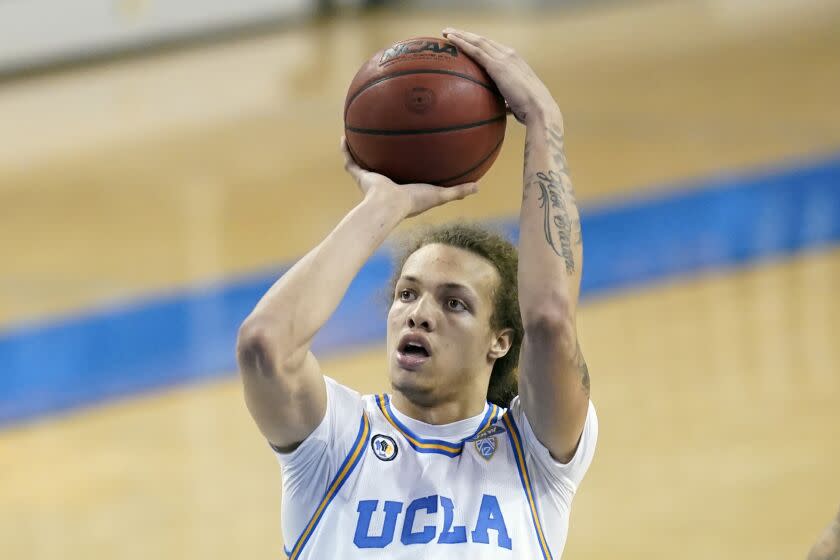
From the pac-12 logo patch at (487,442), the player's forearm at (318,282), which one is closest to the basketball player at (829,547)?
the pac-12 logo patch at (487,442)

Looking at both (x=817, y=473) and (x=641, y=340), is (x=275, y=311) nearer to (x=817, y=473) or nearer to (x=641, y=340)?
(x=817, y=473)

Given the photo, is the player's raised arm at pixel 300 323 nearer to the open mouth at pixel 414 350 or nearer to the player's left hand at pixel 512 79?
the open mouth at pixel 414 350

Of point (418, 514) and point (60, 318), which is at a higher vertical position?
point (60, 318)

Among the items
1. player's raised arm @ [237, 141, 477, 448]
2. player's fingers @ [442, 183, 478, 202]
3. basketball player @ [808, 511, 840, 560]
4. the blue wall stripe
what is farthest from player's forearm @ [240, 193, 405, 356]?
the blue wall stripe

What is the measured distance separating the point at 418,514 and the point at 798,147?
25.2ft

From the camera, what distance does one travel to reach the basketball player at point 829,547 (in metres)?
3.01

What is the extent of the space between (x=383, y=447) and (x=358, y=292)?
463 centimetres

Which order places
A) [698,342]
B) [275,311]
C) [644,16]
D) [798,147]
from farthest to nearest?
1. [644,16]
2. [798,147]
3. [698,342]
4. [275,311]

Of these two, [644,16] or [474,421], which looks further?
[644,16]

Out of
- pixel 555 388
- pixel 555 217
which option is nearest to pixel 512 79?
pixel 555 217

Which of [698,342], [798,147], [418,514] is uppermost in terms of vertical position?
[798,147]

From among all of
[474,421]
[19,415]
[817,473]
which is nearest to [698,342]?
[817,473]

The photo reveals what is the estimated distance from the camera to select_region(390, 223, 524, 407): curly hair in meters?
3.29

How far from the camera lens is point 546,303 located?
9.62 ft
